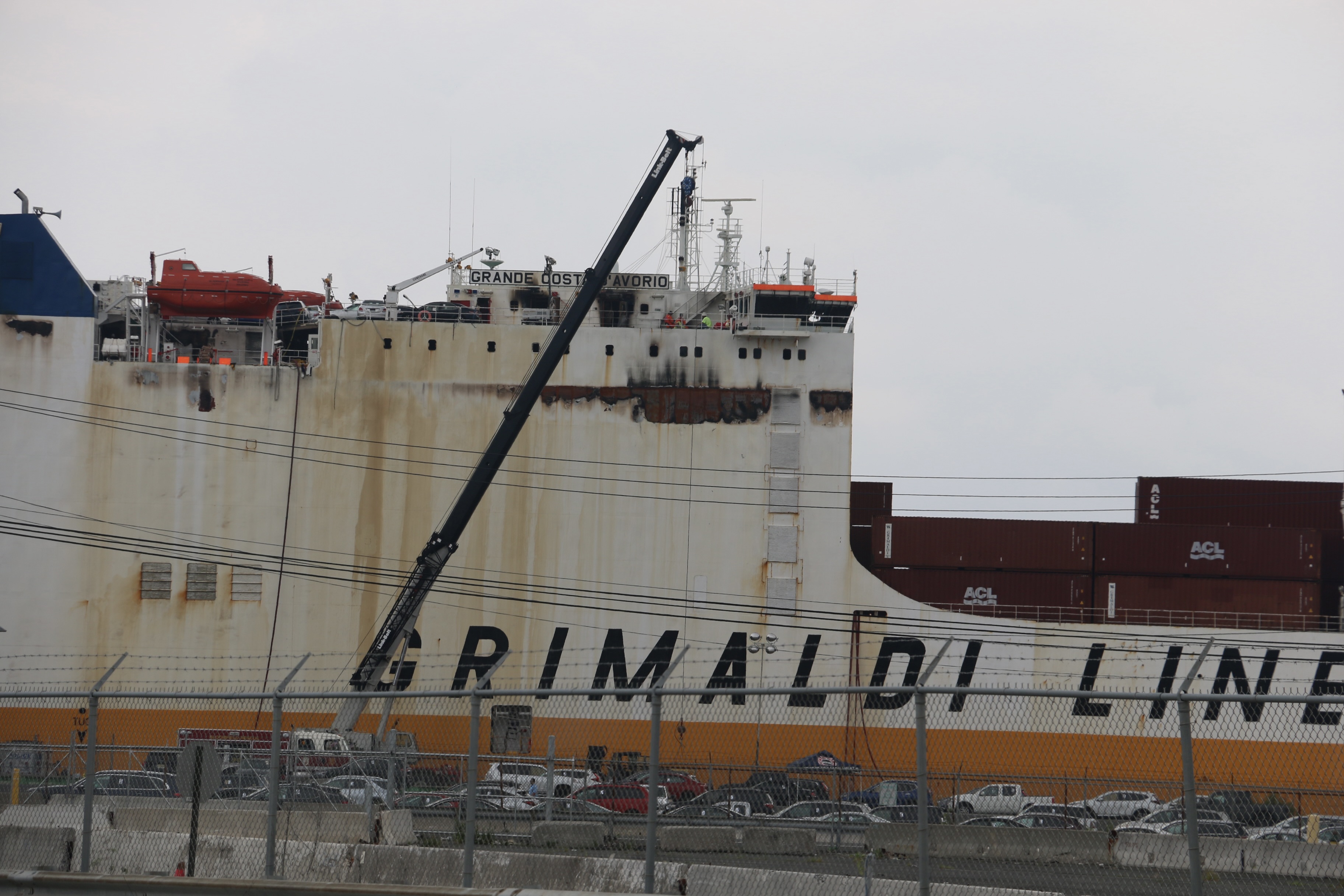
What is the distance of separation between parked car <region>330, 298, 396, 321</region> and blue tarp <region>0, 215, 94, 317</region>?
7556 millimetres

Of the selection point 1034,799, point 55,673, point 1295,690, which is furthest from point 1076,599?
point 55,673

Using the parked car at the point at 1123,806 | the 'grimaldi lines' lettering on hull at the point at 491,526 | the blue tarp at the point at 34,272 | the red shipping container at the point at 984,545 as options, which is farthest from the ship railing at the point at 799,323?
the parked car at the point at 1123,806

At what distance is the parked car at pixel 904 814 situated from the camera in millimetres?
9805

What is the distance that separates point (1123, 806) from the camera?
47.8 feet

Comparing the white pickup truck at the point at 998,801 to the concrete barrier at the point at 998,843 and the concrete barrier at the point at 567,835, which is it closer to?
the concrete barrier at the point at 998,843

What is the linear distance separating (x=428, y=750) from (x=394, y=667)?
261 cm

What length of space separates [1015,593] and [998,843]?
2535 cm

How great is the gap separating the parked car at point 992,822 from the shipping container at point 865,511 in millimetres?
26707

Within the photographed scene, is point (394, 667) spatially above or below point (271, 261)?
below

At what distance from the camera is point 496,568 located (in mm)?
36406

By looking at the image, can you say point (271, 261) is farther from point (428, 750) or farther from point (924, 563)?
point (924, 563)

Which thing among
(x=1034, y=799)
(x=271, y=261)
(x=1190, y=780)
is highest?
(x=271, y=261)

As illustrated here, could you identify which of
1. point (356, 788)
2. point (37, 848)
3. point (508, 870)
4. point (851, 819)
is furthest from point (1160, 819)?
point (37, 848)

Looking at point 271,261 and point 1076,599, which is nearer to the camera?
point 1076,599
